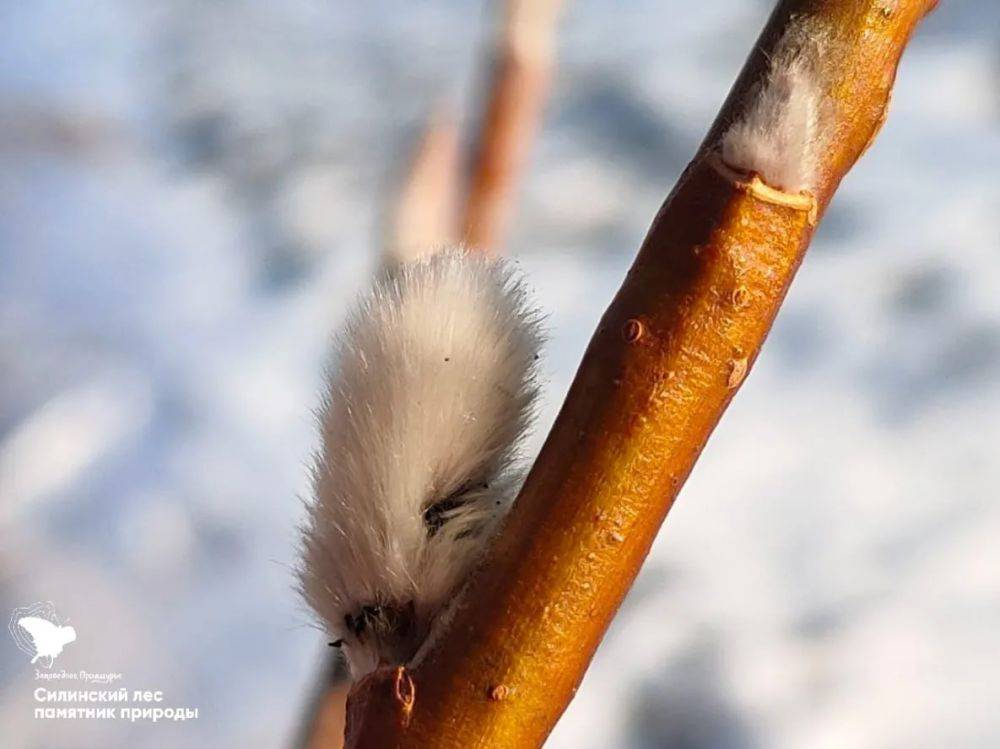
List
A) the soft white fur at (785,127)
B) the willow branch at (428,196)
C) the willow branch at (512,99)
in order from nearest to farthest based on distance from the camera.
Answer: the soft white fur at (785,127) < the willow branch at (428,196) < the willow branch at (512,99)

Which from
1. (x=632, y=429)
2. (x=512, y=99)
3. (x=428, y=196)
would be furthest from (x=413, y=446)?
(x=512, y=99)

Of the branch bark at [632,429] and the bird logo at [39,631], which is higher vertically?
the bird logo at [39,631]

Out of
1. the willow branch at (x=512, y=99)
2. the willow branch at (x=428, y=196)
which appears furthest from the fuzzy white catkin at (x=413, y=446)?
the willow branch at (x=512, y=99)

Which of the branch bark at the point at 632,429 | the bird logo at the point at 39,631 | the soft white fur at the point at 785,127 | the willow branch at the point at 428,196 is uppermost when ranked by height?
the willow branch at the point at 428,196

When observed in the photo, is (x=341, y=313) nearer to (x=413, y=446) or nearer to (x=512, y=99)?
(x=512, y=99)

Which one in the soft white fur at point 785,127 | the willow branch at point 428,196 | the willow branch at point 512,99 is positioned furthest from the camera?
the willow branch at point 512,99

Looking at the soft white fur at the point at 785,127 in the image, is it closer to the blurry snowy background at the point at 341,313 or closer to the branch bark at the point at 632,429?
the branch bark at the point at 632,429

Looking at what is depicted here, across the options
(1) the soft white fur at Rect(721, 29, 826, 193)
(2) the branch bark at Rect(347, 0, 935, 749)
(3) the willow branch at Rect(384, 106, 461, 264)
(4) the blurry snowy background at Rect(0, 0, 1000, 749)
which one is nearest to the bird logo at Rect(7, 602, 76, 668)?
(4) the blurry snowy background at Rect(0, 0, 1000, 749)

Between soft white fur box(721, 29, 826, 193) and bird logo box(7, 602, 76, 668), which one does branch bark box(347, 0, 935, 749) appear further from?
bird logo box(7, 602, 76, 668)
